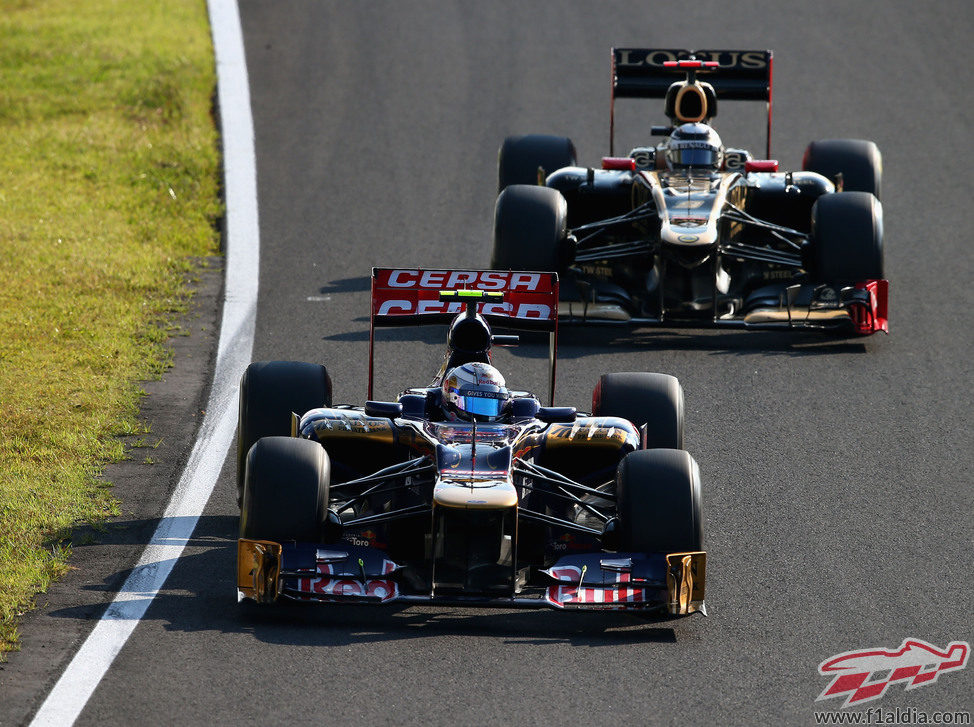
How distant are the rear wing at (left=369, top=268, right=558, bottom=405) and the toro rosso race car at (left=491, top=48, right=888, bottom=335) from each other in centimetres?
376

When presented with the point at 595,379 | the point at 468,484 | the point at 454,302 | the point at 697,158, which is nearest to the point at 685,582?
the point at 468,484

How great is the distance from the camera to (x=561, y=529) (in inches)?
377

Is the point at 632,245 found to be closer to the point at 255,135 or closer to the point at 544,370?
the point at 544,370

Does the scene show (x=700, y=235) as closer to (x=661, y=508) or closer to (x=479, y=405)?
(x=479, y=405)

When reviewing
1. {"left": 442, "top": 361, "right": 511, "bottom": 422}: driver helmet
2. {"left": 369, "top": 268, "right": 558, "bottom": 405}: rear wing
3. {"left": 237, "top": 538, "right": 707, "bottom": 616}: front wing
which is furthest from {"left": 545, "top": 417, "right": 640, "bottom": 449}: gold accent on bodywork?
{"left": 237, "top": 538, "right": 707, "bottom": 616}: front wing

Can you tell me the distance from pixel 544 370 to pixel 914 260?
508 centimetres

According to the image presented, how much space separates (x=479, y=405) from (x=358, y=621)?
1.57 meters

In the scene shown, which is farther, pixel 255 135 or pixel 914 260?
pixel 255 135

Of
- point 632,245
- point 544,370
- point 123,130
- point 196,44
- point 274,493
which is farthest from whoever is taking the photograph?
point 196,44

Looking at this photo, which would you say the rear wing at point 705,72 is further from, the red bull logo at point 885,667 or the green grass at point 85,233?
the red bull logo at point 885,667

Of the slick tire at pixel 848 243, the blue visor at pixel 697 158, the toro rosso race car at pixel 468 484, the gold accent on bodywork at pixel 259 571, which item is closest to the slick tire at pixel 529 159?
the blue visor at pixel 697 158

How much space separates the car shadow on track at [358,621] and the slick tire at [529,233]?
606 cm

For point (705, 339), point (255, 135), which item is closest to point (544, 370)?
point (705, 339)

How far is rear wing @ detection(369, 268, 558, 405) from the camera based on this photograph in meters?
10.7
